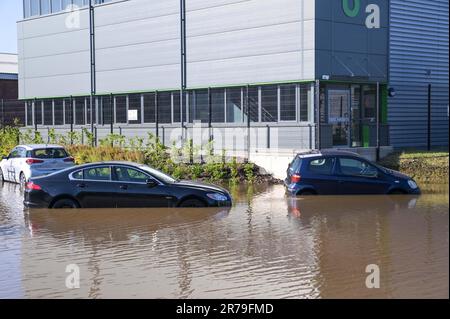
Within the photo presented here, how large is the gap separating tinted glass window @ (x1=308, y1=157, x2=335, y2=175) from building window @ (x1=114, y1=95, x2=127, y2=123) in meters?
17.9

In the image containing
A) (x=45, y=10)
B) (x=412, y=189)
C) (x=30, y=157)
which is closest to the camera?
(x=412, y=189)

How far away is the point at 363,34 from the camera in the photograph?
26.0m

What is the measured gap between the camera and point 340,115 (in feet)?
83.6

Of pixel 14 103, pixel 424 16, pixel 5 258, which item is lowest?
pixel 5 258

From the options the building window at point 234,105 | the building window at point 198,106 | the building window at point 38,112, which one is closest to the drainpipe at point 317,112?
the building window at point 234,105

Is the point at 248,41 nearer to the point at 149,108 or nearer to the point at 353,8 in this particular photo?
the point at 353,8

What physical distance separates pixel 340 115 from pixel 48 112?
18.7m

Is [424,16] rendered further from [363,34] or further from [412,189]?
[412,189]

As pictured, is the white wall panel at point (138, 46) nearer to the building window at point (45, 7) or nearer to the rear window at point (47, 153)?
the building window at point (45, 7)

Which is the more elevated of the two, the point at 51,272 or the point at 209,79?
the point at 209,79

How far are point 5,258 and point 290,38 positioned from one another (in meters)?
16.7

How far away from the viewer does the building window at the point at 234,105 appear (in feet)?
89.5

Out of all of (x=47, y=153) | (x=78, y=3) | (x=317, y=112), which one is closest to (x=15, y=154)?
(x=47, y=153)
